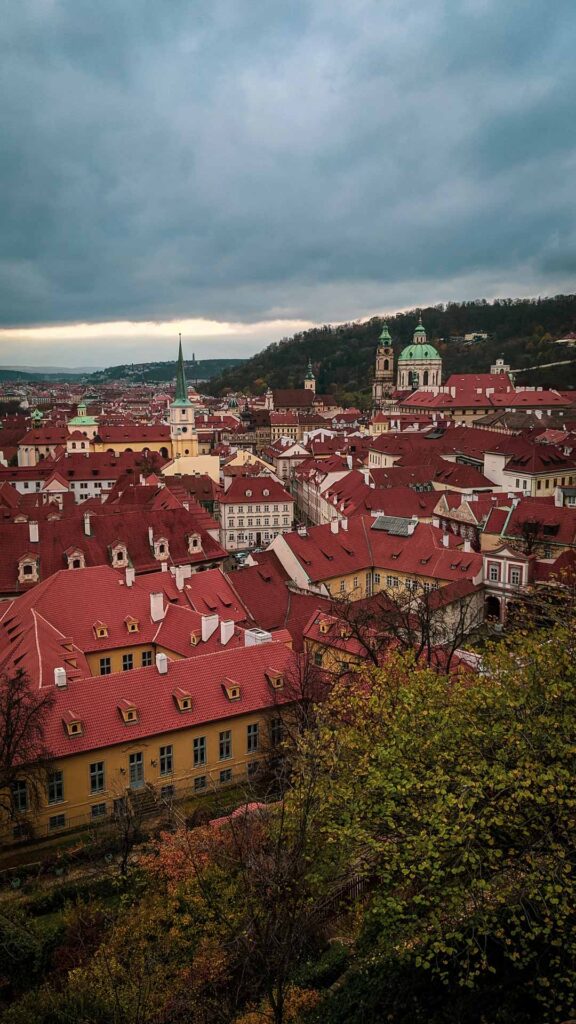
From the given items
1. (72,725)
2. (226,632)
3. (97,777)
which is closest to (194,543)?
(226,632)

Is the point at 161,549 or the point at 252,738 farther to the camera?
the point at 161,549

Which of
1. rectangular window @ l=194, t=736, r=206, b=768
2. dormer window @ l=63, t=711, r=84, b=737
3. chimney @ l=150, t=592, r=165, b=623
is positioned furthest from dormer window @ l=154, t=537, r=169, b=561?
dormer window @ l=63, t=711, r=84, b=737

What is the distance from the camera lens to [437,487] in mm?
76812

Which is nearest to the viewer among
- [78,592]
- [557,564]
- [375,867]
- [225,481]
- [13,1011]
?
[375,867]

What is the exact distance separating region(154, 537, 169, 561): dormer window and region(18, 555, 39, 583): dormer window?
24.5ft

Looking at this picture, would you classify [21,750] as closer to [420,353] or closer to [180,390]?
[180,390]

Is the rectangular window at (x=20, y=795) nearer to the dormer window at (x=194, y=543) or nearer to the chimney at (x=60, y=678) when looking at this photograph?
the chimney at (x=60, y=678)

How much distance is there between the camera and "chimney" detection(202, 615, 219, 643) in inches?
1336

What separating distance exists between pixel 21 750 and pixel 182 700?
6.23 m

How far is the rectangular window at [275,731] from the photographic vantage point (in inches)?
1171

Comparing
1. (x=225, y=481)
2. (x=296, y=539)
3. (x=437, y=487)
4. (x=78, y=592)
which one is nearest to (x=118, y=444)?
(x=225, y=481)

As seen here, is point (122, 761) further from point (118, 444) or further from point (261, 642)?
point (118, 444)

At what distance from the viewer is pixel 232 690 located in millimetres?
29250

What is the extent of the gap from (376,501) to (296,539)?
16712mm
